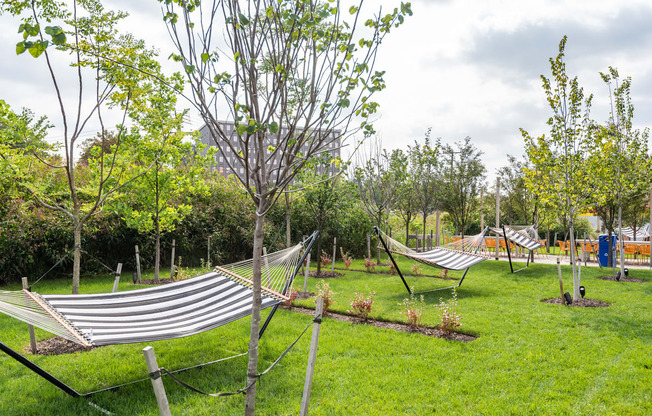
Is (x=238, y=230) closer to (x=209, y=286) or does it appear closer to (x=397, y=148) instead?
(x=397, y=148)

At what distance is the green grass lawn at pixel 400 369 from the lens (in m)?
2.76

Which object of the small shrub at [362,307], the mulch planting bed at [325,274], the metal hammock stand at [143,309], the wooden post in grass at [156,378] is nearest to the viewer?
the wooden post in grass at [156,378]

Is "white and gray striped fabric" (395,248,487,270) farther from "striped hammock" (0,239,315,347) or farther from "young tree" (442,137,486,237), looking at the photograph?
"young tree" (442,137,486,237)

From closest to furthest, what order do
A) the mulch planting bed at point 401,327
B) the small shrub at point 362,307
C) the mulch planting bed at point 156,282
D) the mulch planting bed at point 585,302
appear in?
the mulch planting bed at point 401,327 → the small shrub at point 362,307 → the mulch planting bed at point 585,302 → the mulch planting bed at point 156,282

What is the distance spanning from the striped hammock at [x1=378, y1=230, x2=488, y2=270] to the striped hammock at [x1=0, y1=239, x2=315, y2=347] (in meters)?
2.61

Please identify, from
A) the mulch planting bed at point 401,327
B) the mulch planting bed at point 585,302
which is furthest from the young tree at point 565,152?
the mulch planting bed at point 401,327

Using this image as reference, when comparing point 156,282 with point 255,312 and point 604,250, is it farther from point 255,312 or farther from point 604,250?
point 604,250

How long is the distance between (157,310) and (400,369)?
219 centimetres

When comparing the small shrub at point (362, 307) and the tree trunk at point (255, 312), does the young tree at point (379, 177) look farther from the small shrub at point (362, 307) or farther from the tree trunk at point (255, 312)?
the tree trunk at point (255, 312)

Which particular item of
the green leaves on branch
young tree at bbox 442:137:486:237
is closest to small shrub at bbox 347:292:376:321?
the green leaves on branch

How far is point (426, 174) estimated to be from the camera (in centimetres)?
1158

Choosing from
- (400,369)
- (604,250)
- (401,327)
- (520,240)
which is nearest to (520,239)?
(520,240)

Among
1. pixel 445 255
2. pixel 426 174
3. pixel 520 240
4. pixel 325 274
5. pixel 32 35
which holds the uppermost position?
pixel 426 174

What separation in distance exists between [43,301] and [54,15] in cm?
304
